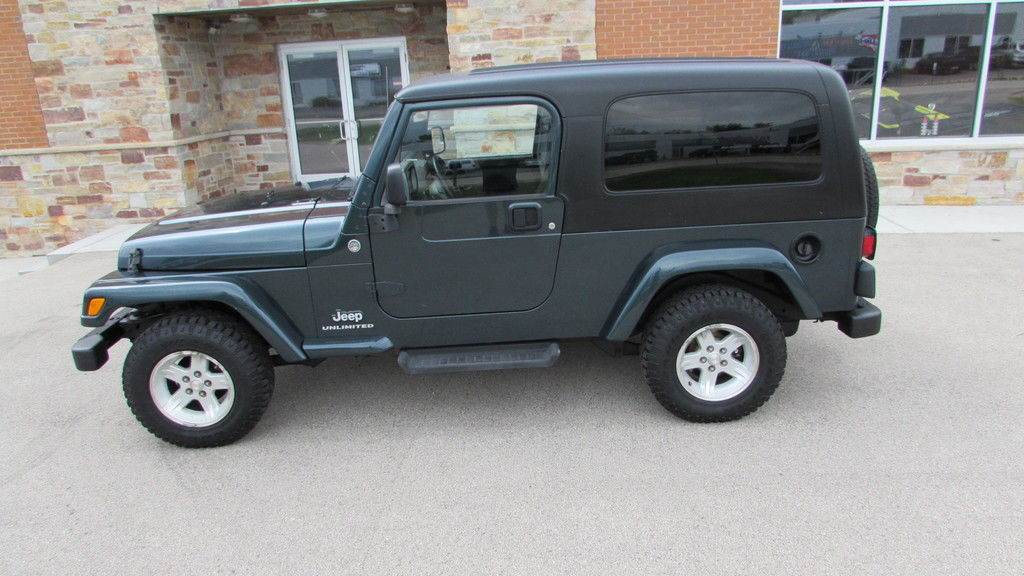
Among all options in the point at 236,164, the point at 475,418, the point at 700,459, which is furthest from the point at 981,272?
the point at 236,164

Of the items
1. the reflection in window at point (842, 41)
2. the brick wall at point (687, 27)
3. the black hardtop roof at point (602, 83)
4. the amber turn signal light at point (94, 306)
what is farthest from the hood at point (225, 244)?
the reflection in window at point (842, 41)

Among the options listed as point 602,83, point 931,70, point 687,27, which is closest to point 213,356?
point 602,83

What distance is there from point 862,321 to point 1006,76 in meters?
7.29

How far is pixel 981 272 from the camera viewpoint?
6336 mm

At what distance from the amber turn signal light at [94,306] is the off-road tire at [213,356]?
0.25 m

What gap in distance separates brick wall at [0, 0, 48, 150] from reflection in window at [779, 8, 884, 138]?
10.1 m

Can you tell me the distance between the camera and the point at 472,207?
3.62 m

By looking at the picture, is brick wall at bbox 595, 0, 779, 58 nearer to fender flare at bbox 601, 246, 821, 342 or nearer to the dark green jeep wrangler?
the dark green jeep wrangler

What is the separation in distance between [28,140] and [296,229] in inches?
340

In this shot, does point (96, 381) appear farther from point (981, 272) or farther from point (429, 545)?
point (981, 272)

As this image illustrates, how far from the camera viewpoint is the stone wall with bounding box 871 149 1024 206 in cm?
882

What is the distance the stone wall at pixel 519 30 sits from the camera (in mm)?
8398

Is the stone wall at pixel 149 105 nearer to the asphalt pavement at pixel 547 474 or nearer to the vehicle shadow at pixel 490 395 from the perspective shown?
the asphalt pavement at pixel 547 474

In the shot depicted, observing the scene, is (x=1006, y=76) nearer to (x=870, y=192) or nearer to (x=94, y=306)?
(x=870, y=192)
